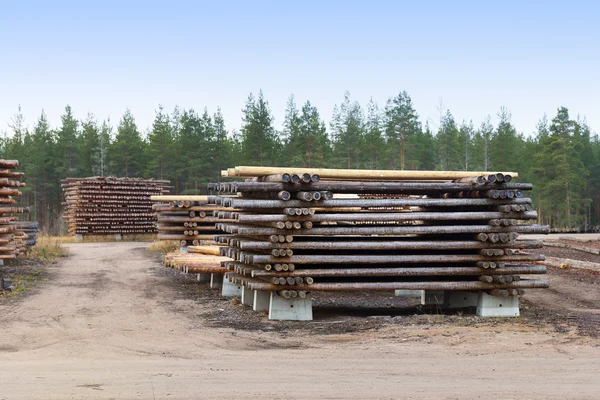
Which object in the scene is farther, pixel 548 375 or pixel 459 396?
pixel 548 375

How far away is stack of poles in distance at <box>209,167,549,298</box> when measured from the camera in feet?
41.3

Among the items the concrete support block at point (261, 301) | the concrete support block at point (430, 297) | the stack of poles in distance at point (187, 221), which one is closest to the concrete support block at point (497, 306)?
the concrete support block at point (430, 297)

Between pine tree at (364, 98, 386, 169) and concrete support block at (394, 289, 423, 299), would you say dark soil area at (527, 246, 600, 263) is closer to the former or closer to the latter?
concrete support block at (394, 289, 423, 299)

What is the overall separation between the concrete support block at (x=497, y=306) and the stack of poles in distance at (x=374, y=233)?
17cm

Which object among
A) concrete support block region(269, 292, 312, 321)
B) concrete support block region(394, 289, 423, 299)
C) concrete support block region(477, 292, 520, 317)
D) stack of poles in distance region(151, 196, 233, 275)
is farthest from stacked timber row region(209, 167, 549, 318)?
stack of poles in distance region(151, 196, 233, 275)

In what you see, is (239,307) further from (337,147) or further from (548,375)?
(337,147)

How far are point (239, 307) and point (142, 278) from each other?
248 inches

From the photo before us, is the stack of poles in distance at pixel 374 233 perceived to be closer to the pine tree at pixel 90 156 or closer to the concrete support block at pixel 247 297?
the concrete support block at pixel 247 297

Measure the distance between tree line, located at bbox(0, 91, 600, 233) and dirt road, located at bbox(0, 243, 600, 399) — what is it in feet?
145

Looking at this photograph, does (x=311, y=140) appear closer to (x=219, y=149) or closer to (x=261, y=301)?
(x=219, y=149)

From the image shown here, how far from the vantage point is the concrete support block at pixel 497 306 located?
1341 centimetres

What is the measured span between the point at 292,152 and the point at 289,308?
1849 inches

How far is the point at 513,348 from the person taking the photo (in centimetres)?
1030

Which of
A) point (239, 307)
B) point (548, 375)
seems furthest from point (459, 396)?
point (239, 307)
